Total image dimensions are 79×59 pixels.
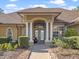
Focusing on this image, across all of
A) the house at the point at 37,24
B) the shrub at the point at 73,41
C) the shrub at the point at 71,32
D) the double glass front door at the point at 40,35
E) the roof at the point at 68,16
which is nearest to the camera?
the shrub at the point at 73,41

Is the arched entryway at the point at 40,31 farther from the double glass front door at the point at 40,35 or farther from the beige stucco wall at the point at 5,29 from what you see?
the beige stucco wall at the point at 5,29

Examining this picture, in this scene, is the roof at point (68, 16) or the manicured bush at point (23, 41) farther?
the roof at point (68, 16)

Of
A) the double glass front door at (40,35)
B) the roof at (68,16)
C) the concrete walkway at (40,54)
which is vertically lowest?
the concrete walkway at (40,54)

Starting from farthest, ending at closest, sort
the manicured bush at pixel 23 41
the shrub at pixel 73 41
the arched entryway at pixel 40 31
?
1. the arched entryway at pixel 40 31
2. the manicured bush at pixel 23 41
3. the shrub at pixel 73 41

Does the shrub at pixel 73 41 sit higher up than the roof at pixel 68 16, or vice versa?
the roof at pixel 68 16

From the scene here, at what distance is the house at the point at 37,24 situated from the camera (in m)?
31.0

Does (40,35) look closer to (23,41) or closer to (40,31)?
(40,31)

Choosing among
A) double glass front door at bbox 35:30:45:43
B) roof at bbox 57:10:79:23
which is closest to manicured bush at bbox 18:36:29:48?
double glass front door at bbox 35:30:45:43

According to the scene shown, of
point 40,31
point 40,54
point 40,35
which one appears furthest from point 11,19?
point 40,54

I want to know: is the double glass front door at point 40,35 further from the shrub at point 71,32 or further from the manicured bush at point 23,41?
the manicured bush at point 23,41

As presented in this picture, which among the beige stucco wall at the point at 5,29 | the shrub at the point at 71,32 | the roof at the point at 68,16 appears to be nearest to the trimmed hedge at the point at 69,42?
the shrub at the point at 71,32

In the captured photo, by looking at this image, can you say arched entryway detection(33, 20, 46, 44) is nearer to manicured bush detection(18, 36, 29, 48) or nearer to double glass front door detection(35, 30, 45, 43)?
double glass front door detection(35, 30, 45, 43)

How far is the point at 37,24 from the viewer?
35875 mm

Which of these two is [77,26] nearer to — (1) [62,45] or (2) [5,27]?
(1) [62,45]
